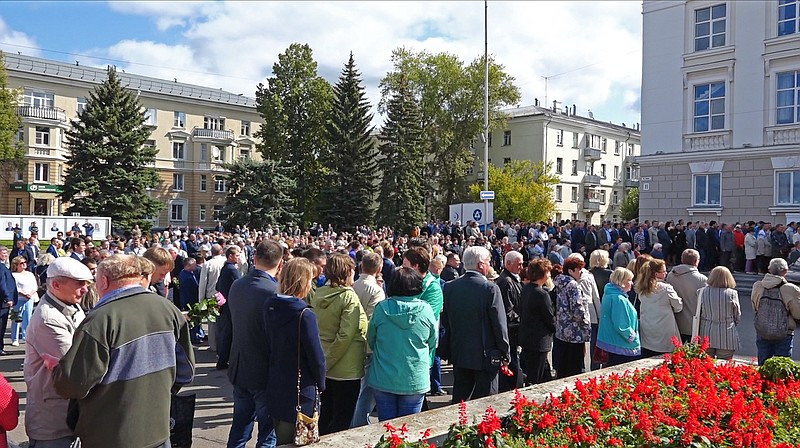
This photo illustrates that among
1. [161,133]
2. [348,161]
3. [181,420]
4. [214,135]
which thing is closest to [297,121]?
[348,161]

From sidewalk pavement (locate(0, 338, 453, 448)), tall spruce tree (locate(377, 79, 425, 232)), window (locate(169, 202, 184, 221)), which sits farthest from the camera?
window (locate(169, 202, 184, 221))

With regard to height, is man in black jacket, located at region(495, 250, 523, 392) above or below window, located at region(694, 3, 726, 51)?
below

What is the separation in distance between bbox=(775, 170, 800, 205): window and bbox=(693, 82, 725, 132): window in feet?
11.4

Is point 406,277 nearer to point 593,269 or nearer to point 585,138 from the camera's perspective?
point 593,269

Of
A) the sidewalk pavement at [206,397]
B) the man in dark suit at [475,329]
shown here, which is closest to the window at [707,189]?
the sidewalk pavement at [206,397]

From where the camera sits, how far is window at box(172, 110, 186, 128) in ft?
216

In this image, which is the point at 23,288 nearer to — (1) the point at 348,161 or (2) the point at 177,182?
(1) the point at 348,161

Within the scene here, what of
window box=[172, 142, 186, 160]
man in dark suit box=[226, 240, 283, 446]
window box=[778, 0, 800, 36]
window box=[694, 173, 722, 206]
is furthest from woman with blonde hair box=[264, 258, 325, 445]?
window box=[172, 142, 186, 160]

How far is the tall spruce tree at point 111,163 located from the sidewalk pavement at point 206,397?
31997mm

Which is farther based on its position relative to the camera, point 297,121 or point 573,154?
point 573,154

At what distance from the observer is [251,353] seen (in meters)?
5.01

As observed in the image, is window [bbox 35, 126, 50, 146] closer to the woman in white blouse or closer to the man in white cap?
the woman in white blouse

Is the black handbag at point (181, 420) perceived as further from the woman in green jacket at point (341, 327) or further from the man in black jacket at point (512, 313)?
the man in black jacket at point (512, 313)

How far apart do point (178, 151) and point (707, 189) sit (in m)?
54.4
